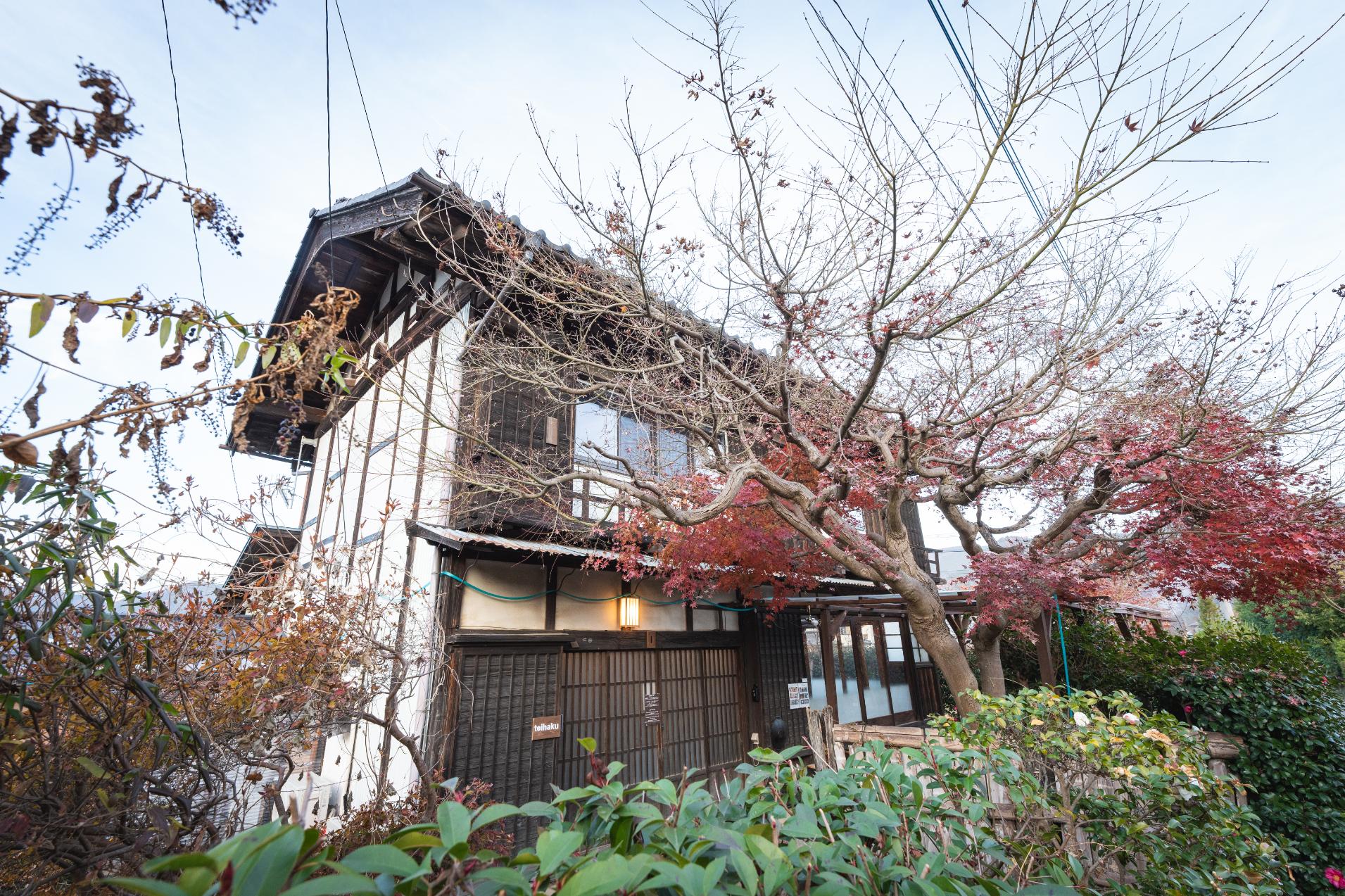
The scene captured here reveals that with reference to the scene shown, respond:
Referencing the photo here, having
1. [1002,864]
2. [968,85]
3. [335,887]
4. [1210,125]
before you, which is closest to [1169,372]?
[1210,125]

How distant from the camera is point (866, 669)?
1082 cm

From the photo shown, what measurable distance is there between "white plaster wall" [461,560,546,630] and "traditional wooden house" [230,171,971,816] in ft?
0.06

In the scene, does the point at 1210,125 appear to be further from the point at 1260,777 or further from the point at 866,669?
the point at 866,669

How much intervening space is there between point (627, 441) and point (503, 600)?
9.74 ft

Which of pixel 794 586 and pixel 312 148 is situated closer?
pixel 312 148

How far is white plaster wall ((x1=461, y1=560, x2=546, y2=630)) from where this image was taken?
622 centimetres

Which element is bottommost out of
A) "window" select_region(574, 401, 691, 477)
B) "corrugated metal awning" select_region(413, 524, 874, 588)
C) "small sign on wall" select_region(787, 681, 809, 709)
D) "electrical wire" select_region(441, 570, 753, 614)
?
"small sign on wall" select_region(787, 681, 809, 709)

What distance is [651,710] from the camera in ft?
23.9

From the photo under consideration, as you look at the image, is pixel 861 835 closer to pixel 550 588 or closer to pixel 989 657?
pixel 550 588

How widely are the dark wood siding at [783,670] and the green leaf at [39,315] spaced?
8032 mm

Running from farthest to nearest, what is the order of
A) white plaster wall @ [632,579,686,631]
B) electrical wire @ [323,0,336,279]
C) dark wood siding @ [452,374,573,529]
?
white plaster wall @ [632,579,686,631] → dark wood siding @ [452,374,573,529] → electrical wire @ [323,0,336,279]


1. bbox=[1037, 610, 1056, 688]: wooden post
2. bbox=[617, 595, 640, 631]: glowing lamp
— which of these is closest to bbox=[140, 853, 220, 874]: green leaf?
bbox=[617, 595, 640, 631]: glowing lamp

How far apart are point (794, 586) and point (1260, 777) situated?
454 centimetres

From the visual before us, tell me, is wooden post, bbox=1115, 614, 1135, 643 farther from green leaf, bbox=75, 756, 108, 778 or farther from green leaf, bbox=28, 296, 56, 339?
green leaf, bbox=28, 296, 56, 339
